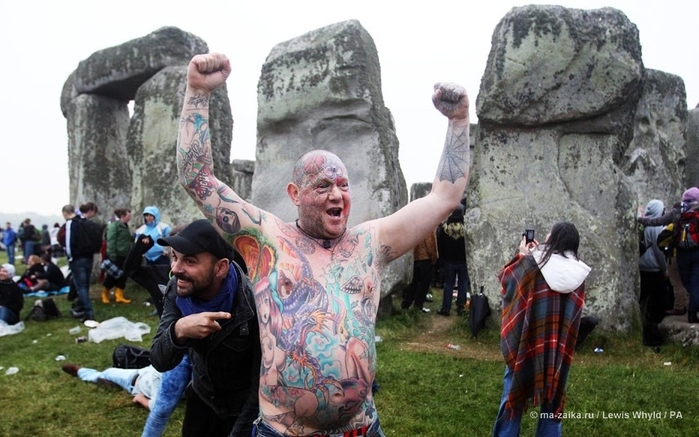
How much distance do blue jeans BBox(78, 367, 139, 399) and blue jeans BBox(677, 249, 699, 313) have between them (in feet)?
16.3

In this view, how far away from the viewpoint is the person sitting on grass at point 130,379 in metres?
4.70

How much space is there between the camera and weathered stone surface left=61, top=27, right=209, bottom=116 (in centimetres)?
1046

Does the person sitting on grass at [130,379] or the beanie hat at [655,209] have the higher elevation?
the beanie hat at [655,209]

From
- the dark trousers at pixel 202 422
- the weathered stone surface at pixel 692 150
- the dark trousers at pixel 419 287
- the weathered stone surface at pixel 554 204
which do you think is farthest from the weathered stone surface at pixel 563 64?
the weathered stone surface at pixel 692 150

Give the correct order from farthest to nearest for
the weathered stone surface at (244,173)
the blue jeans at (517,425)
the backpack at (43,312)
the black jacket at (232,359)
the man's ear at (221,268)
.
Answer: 1. the weathered stone surface at (244,173)
2. the backpack at (43,312)
3. the blue jeans at (517,425)
4. the man's ear at (221,268)
5. the black jacket at (232,359)

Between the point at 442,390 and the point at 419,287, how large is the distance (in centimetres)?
341

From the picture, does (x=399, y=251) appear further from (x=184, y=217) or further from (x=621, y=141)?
(x=184, y=217)

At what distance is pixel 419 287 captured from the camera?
8.26 metres

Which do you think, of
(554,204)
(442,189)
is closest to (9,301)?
(554,204)

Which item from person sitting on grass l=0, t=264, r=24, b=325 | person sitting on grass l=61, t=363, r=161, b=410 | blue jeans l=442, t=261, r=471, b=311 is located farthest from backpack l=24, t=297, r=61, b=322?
blue jeans l=442, t=261, r=471, b=311

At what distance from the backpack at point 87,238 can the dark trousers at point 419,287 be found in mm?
4000

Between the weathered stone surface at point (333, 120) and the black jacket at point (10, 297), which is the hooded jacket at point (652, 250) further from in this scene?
the black jacket at point (10, 297)

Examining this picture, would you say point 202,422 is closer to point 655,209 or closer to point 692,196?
point 692,196

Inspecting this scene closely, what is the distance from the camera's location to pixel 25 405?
482 centimetres
